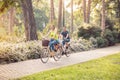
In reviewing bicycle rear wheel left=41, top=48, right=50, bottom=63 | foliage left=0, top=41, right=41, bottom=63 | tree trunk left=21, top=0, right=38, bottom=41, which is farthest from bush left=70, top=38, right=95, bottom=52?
bicycle rear wheel left=41, top=48, right=50, bottom=63

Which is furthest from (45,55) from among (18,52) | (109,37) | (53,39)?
(109,37)

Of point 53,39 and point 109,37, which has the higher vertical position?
point 53,39

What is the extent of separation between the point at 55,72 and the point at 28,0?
1026 cm

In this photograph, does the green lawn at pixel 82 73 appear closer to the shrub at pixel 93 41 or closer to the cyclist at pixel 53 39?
the cyclist at pixel 53 39

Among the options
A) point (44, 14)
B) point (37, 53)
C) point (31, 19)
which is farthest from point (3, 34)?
point (44, 14)

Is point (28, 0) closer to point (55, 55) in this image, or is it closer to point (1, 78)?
point (55, 55)

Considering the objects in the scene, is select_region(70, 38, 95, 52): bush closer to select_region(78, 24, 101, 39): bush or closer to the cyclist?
select_region(78, 24, 101, 39): bush

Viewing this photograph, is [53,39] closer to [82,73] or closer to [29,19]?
[82,73]

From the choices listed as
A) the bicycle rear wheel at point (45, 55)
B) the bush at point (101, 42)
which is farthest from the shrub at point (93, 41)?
the bicycle rear wheel at point (45, 55)

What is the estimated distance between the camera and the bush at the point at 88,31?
72.1 ft

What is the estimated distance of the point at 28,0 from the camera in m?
18.9

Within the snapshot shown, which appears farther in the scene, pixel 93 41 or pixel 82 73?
pixel 93 41

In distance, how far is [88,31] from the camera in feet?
72.6

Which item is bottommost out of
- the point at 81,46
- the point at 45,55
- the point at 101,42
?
the point at 101,42
